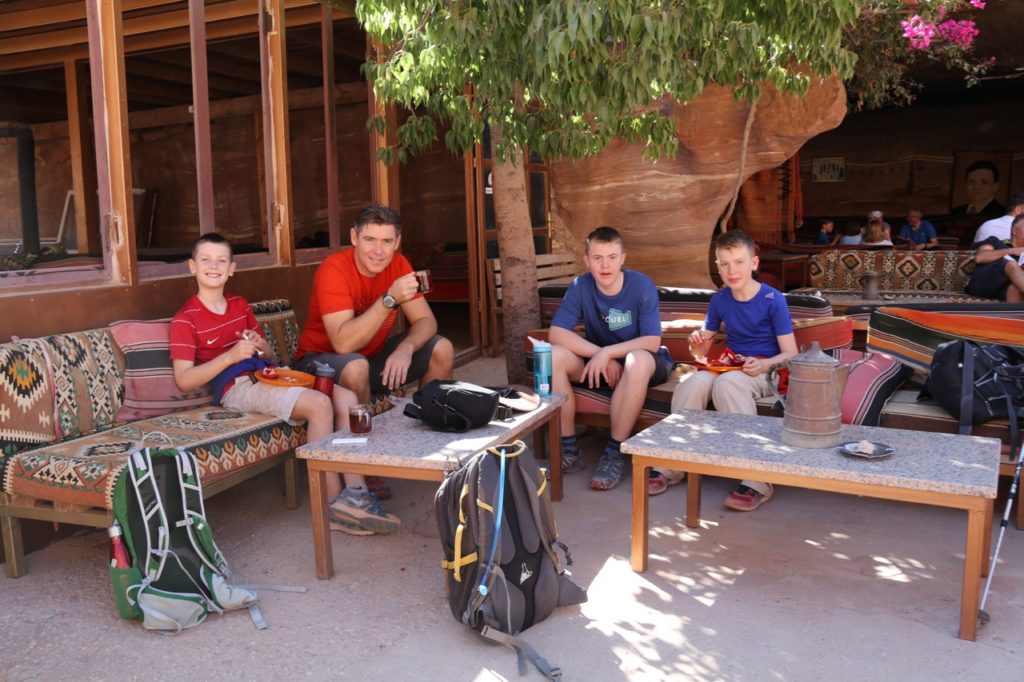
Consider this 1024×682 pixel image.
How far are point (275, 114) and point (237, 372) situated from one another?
182 centimetres

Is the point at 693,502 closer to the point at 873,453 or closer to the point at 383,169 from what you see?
the point at 873,453

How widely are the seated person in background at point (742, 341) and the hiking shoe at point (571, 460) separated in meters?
0.41

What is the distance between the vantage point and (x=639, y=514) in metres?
2.99

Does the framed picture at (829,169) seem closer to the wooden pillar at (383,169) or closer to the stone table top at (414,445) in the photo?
the wooden pillar at (383,169)

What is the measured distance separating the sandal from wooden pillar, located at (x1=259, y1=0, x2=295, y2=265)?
2.50 metres

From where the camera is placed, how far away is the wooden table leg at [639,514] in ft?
9.69

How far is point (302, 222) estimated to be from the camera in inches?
385

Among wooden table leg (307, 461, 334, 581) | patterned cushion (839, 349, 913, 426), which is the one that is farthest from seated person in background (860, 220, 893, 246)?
wooden table leg (307, 461, 334, 581)

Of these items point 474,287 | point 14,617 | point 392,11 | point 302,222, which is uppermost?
point 392,11

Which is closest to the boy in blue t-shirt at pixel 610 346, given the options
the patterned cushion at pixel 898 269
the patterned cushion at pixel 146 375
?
the patterned cushion at pixel 146 375

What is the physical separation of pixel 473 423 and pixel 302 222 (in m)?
7.19

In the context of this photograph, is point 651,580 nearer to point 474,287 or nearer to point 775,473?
point 775,473

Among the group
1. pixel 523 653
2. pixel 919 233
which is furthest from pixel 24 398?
pixel 919 233

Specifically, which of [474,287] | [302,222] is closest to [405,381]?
[474,287]
